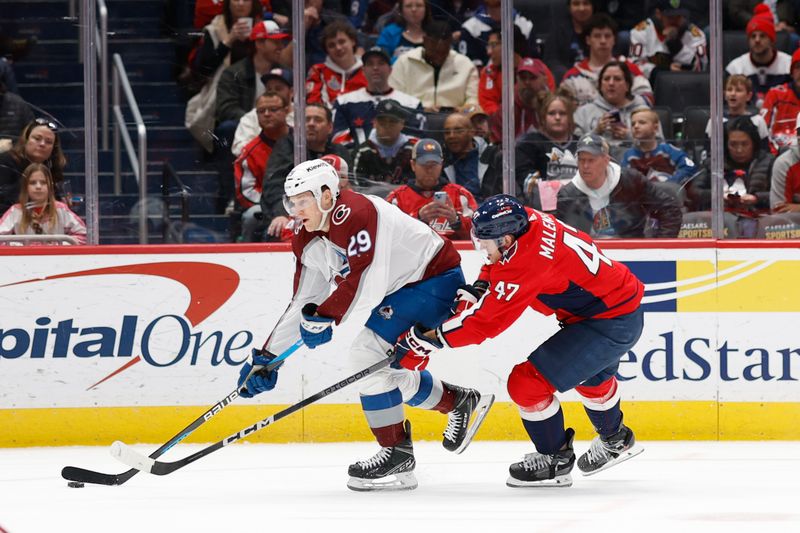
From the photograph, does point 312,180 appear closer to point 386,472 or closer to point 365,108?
point 386,472

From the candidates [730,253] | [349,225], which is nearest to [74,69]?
[349,225]

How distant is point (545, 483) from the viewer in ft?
14.1

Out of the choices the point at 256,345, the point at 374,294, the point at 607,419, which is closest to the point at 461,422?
the point at 607,419

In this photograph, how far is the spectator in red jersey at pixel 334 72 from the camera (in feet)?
18.2

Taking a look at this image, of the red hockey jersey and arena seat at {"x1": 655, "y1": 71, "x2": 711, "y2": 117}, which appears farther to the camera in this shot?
arena seat at {"x1": 655, "y1": 71, "x2": 711, "y2": 117}

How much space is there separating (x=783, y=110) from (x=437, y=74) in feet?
5.37

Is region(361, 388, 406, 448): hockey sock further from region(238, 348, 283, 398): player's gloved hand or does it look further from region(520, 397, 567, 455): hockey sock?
region(520, 397, 567, 455): hockey sock

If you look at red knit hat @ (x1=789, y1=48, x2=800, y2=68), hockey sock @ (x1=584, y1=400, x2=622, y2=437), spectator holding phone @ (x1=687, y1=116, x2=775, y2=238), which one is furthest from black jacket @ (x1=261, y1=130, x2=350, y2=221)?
red knit hat @ (x1=789, y1=48, x2=800, y2=68)

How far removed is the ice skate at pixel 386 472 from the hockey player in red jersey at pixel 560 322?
1.29 ft

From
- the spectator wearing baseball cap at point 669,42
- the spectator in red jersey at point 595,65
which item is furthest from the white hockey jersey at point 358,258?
the spectator wearing baseball cap at point 669,42

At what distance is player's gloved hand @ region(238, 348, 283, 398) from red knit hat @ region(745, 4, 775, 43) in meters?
2.84

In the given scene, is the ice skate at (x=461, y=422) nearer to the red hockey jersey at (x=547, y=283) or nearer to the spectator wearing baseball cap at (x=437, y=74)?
the red hockey jersey at (x=547, y=283)

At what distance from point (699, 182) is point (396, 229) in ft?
6.03

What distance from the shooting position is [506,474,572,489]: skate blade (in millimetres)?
4312
